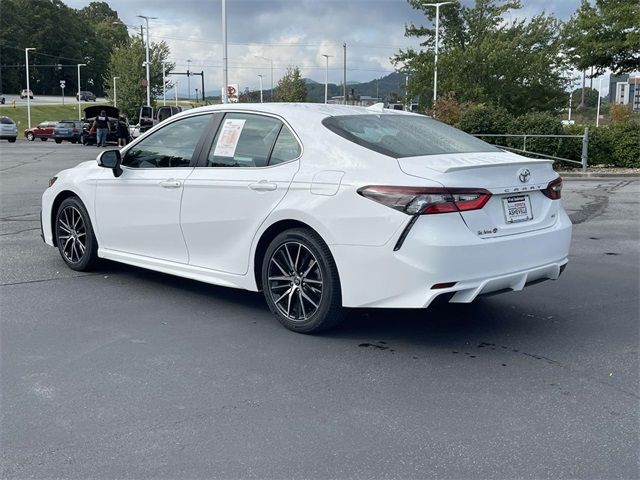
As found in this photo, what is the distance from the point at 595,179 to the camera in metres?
18.4

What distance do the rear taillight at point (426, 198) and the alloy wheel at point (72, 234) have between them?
3.52 meters

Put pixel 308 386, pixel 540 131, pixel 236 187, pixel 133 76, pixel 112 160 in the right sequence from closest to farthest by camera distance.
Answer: pixel 308 386
pixel 236 187
pixel 112 160
pixel 540 131
pixel 133 76

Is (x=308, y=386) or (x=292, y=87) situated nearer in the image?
(x=308, y=386)

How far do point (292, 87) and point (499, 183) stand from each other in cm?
7748

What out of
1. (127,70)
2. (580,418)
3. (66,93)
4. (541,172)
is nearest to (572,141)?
(541,172)

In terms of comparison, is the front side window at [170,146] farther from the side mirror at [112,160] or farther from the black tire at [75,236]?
the black tire at [75,236]

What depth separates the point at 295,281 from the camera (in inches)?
198

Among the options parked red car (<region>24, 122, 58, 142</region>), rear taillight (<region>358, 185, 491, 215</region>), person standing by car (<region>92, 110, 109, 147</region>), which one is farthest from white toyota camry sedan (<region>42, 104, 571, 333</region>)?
parked red car (<region>24, 122, 58, 142</region>)

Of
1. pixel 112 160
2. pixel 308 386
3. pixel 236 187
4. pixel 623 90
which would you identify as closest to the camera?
pixel 308 386

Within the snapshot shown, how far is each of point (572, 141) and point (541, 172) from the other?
16.8m

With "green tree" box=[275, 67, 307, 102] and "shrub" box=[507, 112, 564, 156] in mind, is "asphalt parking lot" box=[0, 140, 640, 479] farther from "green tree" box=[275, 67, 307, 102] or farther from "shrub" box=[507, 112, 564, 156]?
"green tree" box=[275, 67, 307, 102]

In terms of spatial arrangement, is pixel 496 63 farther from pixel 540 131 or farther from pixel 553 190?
pixel 553 190

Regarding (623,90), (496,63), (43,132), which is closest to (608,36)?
(496,63)

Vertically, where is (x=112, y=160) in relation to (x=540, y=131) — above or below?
below
